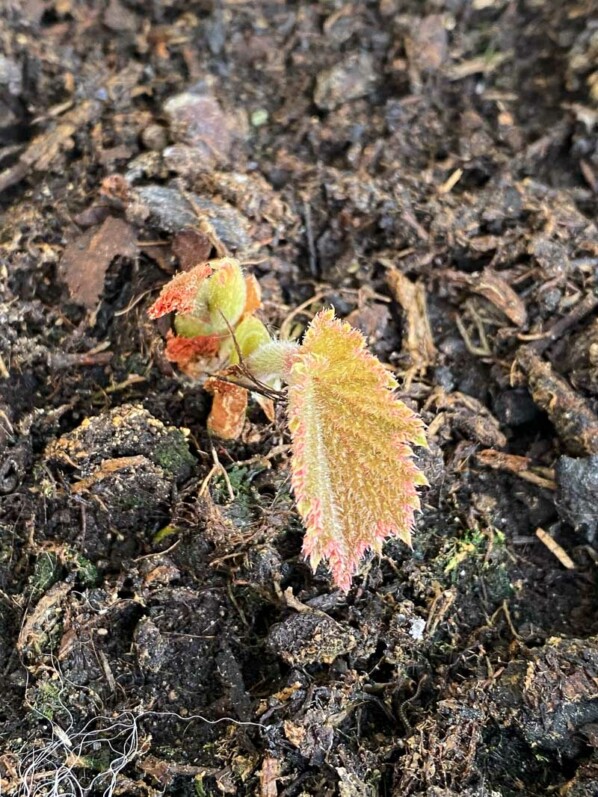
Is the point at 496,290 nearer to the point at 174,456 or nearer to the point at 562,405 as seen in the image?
the point at 562,405

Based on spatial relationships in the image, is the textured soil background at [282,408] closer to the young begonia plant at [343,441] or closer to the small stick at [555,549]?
the small stick at [555,549]

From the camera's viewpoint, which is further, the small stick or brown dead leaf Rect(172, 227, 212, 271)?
brown dead leaf Rect(172, 227, 212, 271)

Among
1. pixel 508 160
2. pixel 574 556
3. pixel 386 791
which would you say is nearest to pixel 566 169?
pixel 508 160

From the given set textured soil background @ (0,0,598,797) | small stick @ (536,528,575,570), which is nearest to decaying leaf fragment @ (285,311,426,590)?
textured soil background @ (0,0,598,797)

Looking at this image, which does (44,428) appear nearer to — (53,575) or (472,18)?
(53,575)

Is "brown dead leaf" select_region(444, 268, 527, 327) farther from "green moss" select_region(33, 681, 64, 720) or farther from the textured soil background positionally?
"green moss" select_region(33, 681, 64, 720)

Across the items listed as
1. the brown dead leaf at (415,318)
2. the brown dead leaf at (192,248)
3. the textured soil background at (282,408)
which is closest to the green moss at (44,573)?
the textured soil background at (282,408)

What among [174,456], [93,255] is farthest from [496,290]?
[93,255]
